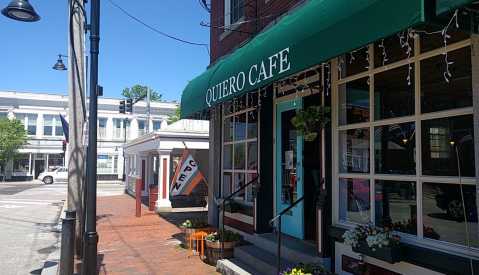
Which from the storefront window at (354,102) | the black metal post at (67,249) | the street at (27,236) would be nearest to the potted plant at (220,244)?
the black metal post at (67,249)

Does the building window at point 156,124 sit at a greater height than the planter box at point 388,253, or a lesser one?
greater

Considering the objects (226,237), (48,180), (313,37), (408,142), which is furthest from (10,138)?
(408,142)

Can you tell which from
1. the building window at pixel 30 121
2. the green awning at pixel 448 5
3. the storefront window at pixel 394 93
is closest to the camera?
the green awning at pixel 448 5

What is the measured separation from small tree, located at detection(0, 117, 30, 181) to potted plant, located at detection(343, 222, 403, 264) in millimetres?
37659

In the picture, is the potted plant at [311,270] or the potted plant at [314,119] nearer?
the potted plant at [311,270]

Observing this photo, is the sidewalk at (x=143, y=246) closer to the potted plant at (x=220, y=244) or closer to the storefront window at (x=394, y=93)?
the potted plant at (x=220, y=244)

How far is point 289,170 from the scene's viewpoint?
6809 millimetres

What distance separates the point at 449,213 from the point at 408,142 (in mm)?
839

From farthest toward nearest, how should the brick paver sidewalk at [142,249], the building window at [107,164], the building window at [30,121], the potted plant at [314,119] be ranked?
the building window at [107,164]
the building window at [30,121]
the brick paver sidewalk at [142,249]
the potted plant at [314,119]

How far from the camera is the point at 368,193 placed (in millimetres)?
4633

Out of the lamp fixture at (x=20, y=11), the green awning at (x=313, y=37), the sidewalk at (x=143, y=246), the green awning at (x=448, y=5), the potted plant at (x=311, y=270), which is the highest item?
the lamp fixture at (x=20, y=11)

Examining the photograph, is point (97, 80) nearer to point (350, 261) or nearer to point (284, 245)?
point (284, 245)

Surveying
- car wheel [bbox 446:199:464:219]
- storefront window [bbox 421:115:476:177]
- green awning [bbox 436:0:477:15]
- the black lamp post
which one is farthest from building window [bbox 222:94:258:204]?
green awning [bbox 436:0:477:15]

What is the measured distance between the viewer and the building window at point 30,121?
3847 centimetres
